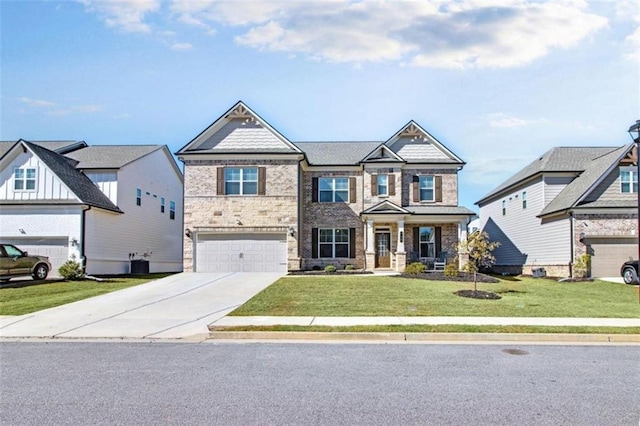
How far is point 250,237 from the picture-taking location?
26.3 m

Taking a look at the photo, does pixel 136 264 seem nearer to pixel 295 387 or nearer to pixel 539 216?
pixel 539 216

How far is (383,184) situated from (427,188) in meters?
2.61

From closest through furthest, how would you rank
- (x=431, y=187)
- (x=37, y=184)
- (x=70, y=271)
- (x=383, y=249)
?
(x=70, y=271) < (x=37, y=184) < (x=383, y=249) < (x=431, y=187)

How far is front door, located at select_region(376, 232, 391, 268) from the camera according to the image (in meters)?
27.7

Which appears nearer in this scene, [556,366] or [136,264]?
[556,366]

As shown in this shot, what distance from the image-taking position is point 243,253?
86.0 feet

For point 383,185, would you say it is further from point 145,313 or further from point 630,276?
point 145,313

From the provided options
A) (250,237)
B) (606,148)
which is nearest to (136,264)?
(250,237)

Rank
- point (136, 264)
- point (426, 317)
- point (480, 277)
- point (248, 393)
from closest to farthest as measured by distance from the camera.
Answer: point (248, 393), point (426, 317), point (480, 277), point (136, 264)

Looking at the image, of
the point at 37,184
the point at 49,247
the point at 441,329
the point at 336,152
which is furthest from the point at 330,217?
the point at 441,329

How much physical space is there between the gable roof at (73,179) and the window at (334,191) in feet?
36.7

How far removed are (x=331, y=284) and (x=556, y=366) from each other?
477 inches

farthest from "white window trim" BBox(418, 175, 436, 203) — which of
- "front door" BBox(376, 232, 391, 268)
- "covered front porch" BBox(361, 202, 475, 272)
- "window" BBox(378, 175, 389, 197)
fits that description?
"front door" BBox(376, 232, 391, 268)

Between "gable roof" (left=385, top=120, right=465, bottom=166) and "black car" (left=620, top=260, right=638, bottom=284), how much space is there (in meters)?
10.2
